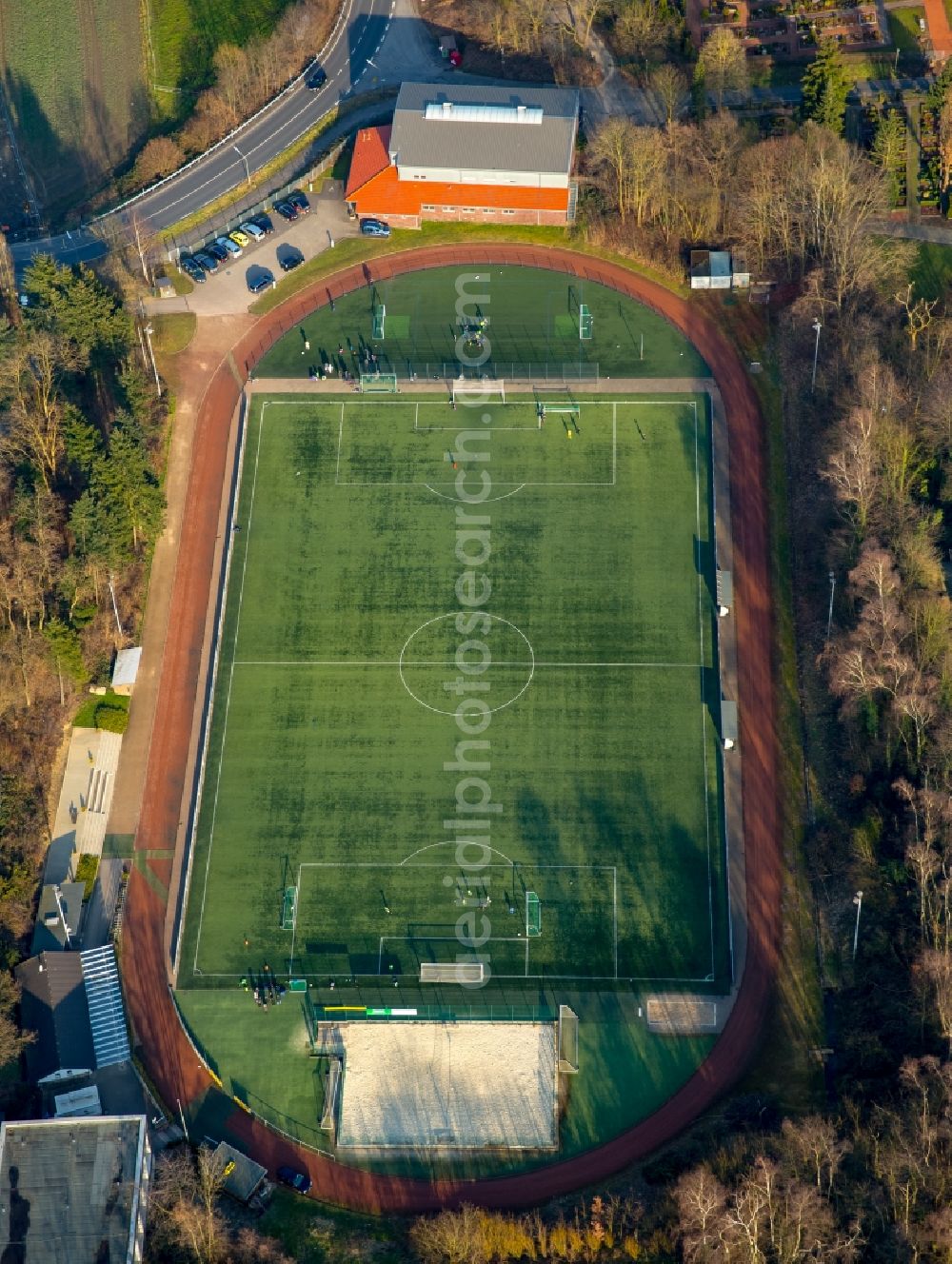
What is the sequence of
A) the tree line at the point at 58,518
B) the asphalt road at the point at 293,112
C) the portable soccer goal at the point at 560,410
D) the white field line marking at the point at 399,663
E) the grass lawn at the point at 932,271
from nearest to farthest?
the tree line at the point at 58,518
the white field line marking at the point at 399,663
the portable soccer goal at the point at 560,410
the grass lawn at the point at 932,271
the asphalt road at the point at 293,112

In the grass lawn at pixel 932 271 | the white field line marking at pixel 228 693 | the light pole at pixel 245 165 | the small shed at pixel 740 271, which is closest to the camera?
the white field line marking at pixel 228 693

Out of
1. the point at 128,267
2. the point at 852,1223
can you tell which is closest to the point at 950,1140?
the point at 852,1223

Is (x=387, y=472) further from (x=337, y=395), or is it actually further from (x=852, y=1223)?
(x=852, y=1223)

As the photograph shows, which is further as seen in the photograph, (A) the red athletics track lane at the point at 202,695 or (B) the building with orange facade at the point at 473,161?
(B) the building with orange facade at the point at 473,161

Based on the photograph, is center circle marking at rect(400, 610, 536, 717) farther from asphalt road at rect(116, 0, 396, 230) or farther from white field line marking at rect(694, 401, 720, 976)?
asphalt road at rect(116, 0, 396, 230)

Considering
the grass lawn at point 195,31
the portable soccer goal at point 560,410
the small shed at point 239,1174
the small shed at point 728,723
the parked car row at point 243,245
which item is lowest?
the small shed at point 239,1174

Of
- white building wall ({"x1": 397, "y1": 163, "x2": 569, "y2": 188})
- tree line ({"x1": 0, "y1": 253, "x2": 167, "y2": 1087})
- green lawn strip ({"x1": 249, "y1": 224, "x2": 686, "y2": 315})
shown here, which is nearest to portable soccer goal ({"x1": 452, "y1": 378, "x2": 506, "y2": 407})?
green lawn strip ({"x1": 249, "y1": 224, "x2": 686, "y2": 315})

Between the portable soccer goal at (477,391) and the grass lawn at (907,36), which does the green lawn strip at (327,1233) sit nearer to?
the portable soccer goal at (477,391)

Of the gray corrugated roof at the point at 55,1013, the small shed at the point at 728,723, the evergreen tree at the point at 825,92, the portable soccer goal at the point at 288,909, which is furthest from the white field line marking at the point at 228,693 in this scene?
the evergreen tree at the point at 825,92
